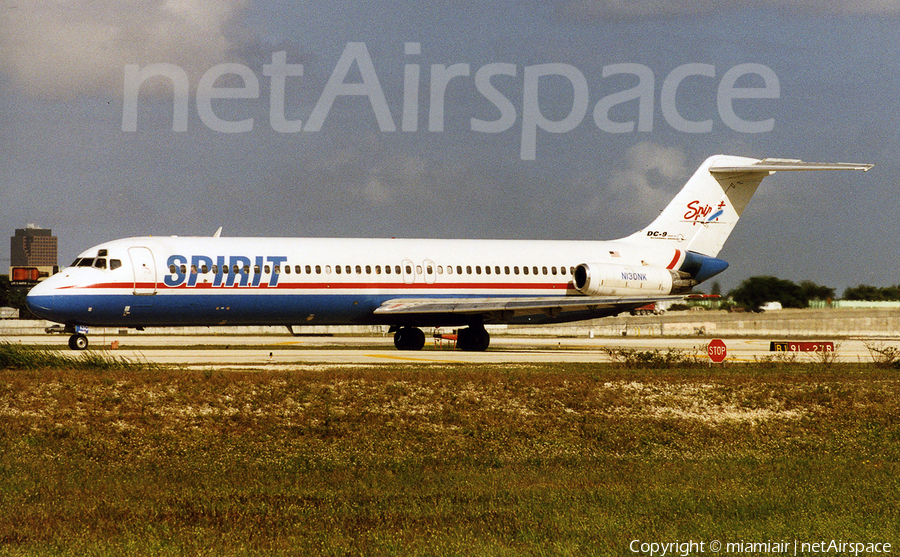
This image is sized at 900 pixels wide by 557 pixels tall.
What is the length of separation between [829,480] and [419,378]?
9.61 m

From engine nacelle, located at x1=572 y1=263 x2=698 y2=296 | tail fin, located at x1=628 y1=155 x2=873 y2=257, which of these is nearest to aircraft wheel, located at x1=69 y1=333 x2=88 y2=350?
engine nacelle, located at x1=572 y1=263 x2=698 y2=296

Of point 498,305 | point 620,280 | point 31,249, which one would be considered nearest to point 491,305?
point 498,305

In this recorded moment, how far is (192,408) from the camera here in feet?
62.5

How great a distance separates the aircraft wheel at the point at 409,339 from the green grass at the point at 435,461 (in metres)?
16.9

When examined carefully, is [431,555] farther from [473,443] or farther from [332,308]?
[332,308]

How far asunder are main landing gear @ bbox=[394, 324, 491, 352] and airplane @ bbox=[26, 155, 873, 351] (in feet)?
0.13

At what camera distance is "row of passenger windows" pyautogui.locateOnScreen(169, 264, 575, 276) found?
3606 cm

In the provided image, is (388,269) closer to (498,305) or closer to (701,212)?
(498,305)

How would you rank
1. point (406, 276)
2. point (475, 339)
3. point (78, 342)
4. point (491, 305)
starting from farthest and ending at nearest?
point (475, 339)
point (406, 276)
point (491, 305)
point (78, 342)

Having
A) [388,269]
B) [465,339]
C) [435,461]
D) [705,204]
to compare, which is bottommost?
[435,461]

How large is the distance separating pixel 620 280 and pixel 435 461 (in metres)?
27.2

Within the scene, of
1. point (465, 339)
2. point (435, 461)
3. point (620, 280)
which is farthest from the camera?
point (620, 280)
